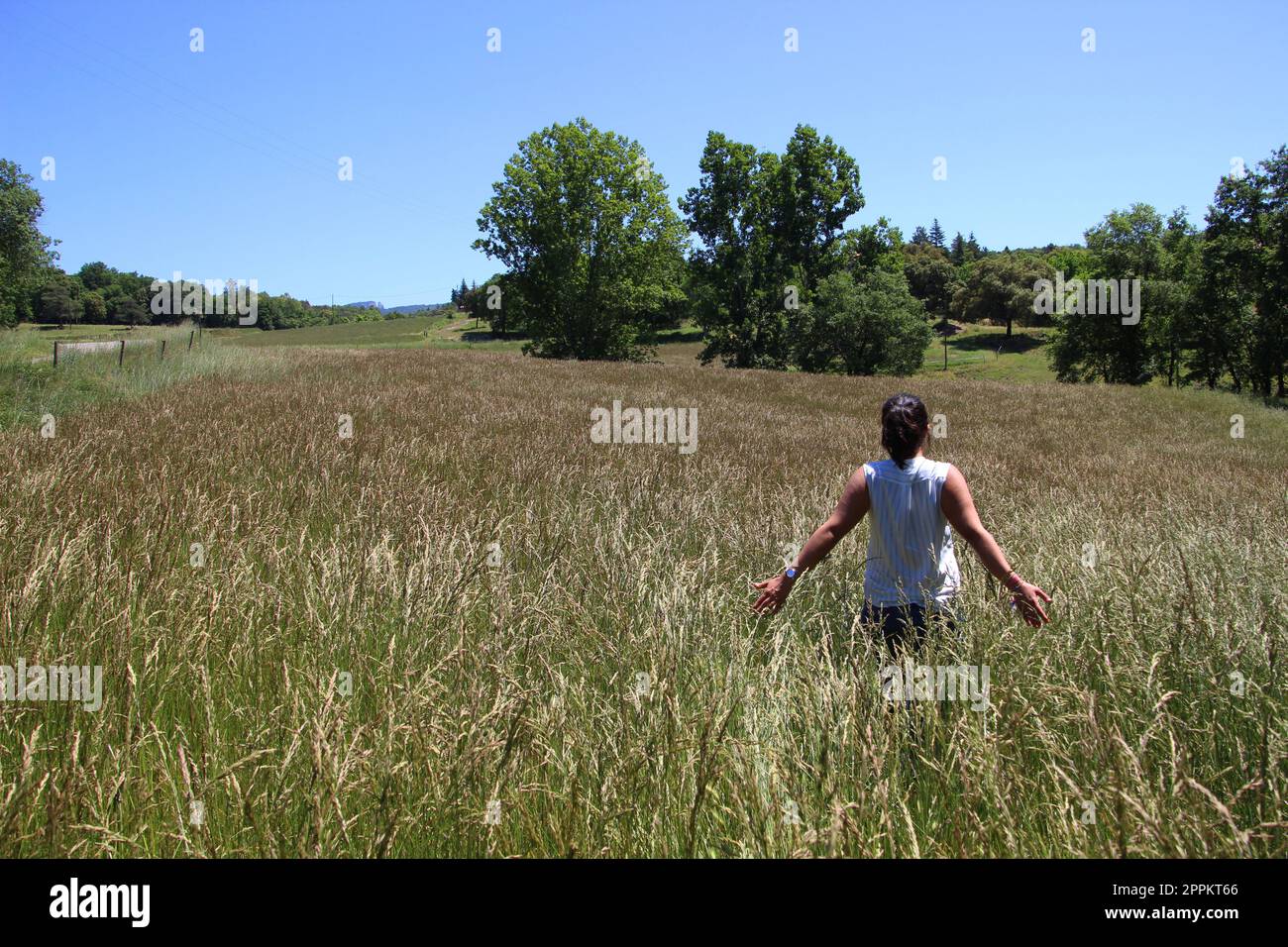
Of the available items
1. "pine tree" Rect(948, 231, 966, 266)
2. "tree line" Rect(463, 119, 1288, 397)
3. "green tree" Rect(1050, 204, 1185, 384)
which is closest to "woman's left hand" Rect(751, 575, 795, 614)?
"tree line" Rect(463, 119, 1288, 397)

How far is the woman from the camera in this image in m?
3.07

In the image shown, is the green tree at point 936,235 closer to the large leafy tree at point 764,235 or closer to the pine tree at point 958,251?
the pine tree at point 958,251

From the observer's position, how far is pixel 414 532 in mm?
4504

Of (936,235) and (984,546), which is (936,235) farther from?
(984,546)

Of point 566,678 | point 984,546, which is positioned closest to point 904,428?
point 984,546

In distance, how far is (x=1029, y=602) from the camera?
2871mm

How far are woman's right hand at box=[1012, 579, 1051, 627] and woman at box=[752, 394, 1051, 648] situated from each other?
0.58 ft

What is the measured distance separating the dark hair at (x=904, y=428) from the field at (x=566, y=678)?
0.84 metres

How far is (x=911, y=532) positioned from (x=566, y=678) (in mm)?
1635

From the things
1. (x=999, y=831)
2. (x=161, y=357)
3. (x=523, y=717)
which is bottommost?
(x=999, y=831)

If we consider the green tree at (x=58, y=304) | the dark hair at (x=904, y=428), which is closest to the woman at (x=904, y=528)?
the dark hair at (x=904, y=428)
